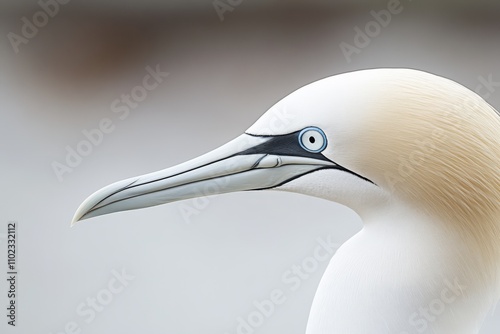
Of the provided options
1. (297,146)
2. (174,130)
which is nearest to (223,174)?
(297,146)

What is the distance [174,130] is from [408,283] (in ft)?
4.73

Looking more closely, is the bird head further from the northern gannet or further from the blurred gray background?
the blurred gray background

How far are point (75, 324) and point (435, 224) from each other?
1.42 metres

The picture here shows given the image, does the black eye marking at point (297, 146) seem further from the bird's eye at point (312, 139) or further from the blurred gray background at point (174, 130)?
the blurred gray background at point (174, 130)

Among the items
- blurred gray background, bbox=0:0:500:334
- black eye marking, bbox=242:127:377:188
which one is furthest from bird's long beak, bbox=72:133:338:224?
blurred gray background, bbox=0:0:500:334

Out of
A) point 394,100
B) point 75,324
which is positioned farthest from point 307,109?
point 75,324

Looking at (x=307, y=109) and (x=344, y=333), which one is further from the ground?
(x=307, y=109)

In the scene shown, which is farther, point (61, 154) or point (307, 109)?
point (61, 154)

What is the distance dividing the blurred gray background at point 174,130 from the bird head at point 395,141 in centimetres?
114

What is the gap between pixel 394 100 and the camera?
0.53 m

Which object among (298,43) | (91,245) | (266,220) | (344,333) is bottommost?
(344,333)

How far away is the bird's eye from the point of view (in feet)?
1.81

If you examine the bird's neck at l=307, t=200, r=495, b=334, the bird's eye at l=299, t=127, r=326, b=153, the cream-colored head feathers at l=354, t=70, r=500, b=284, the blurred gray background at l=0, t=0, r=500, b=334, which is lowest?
the bird's neck at l=307, t=200, r=495, b=334

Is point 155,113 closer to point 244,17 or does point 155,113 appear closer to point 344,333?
point 244,17
